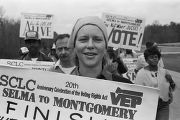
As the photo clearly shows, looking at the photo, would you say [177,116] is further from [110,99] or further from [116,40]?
[110,99]

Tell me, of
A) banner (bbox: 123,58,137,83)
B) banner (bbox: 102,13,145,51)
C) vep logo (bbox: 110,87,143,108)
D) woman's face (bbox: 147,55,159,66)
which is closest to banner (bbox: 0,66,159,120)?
vep logo (bbox: 110,87,143,108)

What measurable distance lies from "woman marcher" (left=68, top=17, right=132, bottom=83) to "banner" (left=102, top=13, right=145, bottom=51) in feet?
20.4

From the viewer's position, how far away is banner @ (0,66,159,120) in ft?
9.77

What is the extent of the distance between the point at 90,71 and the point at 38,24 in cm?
817

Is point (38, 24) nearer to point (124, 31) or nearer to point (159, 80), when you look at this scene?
point (124, 31)

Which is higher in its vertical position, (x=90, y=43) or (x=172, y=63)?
(x=90, y=43)

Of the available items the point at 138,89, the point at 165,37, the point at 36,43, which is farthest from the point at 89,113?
the point at 165,37

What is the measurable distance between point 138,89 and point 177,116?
23.5 feet

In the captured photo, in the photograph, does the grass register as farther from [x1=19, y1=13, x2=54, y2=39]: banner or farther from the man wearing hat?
the man wearing hat

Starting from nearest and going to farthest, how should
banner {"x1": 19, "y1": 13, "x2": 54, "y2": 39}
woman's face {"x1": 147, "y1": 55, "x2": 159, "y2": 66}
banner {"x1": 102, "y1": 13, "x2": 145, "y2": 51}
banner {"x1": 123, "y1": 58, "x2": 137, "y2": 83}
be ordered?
woman's face {"x1": 147, "y1": 55, "x2": 159, "y2": 66} → banner {"x1": 102, "y1": 13, "x2": 145, "y2": 51} → banner {"x1": 123, "y1": 58, "x2": 137, "y2": 83} → banner {"x1": 19, "y1": 13, "x2": 54, "y2": 39}

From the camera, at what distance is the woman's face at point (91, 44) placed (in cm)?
285

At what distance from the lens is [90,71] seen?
2980mm

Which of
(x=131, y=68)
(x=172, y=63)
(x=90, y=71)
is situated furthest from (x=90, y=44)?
(x=172, y=63)

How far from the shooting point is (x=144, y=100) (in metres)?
2.97
